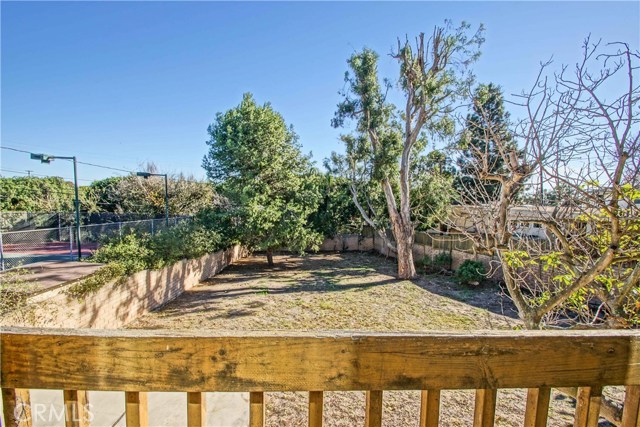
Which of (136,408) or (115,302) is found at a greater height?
(136,408)

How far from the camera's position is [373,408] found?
84cm

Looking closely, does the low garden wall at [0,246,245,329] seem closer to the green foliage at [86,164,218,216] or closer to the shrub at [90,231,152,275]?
the shrub at [90,231,152,275]

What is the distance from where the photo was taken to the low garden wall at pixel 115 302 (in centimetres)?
404

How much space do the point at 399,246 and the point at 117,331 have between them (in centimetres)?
982

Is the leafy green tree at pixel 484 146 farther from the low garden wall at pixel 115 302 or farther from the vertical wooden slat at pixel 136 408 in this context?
the low garden wall at pixel 115 302

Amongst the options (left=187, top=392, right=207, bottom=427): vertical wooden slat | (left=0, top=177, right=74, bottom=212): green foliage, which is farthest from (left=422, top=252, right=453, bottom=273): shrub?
(left=0, top=177, right=74, bottom=212): green foliage

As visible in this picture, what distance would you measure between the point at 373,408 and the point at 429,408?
167 millimetres

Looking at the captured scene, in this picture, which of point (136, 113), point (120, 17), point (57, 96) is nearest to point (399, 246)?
point (120, 17)

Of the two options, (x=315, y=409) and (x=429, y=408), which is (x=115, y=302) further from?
(x=429, y=408)

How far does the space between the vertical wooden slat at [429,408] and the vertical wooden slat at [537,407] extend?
0.86 ft

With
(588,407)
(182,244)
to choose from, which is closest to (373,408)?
(588,407)

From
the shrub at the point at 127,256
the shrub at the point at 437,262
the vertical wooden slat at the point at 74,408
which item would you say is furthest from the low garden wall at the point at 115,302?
the shrub at the point at 437,262

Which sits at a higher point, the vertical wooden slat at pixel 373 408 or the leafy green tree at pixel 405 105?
the leafy green tree at pixel 405 105

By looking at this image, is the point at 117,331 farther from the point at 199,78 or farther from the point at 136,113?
the point at 136,113
